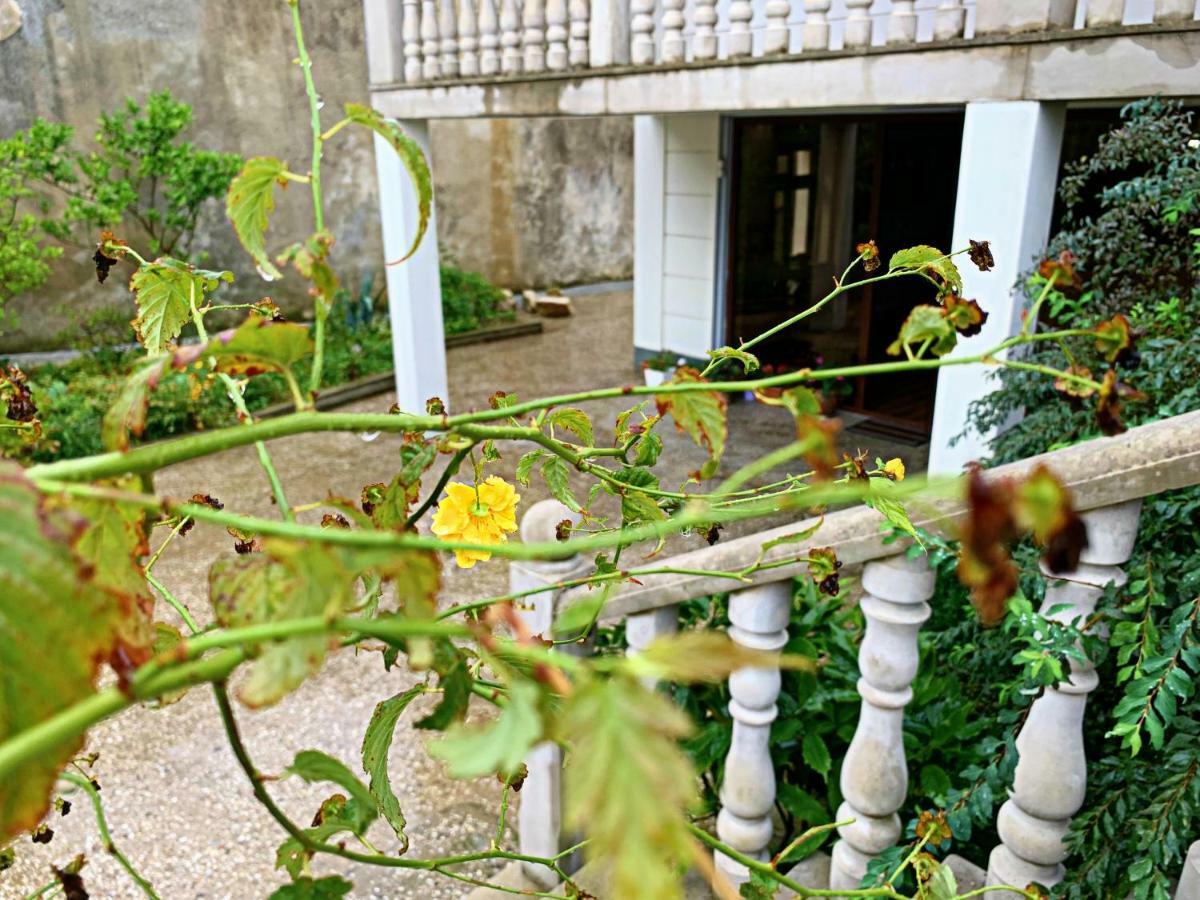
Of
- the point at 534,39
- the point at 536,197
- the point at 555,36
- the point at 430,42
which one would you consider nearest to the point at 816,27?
the point at 555,36

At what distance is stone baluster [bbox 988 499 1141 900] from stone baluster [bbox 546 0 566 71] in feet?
15.3

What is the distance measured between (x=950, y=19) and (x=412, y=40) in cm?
357

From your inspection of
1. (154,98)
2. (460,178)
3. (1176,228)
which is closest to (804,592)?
(1176,228)

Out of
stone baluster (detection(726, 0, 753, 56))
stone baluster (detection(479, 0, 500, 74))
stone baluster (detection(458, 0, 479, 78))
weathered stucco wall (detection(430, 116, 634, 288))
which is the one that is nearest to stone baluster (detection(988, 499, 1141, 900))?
stone baluster (detection(726, 0, 753, 56))

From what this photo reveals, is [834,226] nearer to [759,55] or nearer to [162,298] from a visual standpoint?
[759,55]

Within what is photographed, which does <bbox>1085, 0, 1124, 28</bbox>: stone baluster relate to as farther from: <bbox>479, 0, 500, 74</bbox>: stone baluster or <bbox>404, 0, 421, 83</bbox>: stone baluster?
<bbox>404, 0, 421, 83</bbox>: stone baluster

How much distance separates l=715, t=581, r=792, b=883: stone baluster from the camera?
1641 mm

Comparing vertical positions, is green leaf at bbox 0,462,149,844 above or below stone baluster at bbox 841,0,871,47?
below

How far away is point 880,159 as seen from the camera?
6.80 metres

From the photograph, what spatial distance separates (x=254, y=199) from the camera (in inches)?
21.5

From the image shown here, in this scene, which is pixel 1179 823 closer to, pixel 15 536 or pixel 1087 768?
pixel 1087 768

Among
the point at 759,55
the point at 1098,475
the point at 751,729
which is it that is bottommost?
the point at 751,729

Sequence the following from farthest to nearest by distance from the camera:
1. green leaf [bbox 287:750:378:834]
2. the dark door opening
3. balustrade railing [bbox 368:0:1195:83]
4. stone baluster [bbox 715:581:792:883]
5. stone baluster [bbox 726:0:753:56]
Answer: the dark door opening
stone baluster [bbox 726:0:753:56]
balustrade railing [bbox 368:0:1195:83]
stone baluster [bbox 715:581:792:883]
green leaf [bbox 287:750:378:834]

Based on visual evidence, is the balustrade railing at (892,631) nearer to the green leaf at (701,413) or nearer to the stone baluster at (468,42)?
the green leaf at (701,413)
